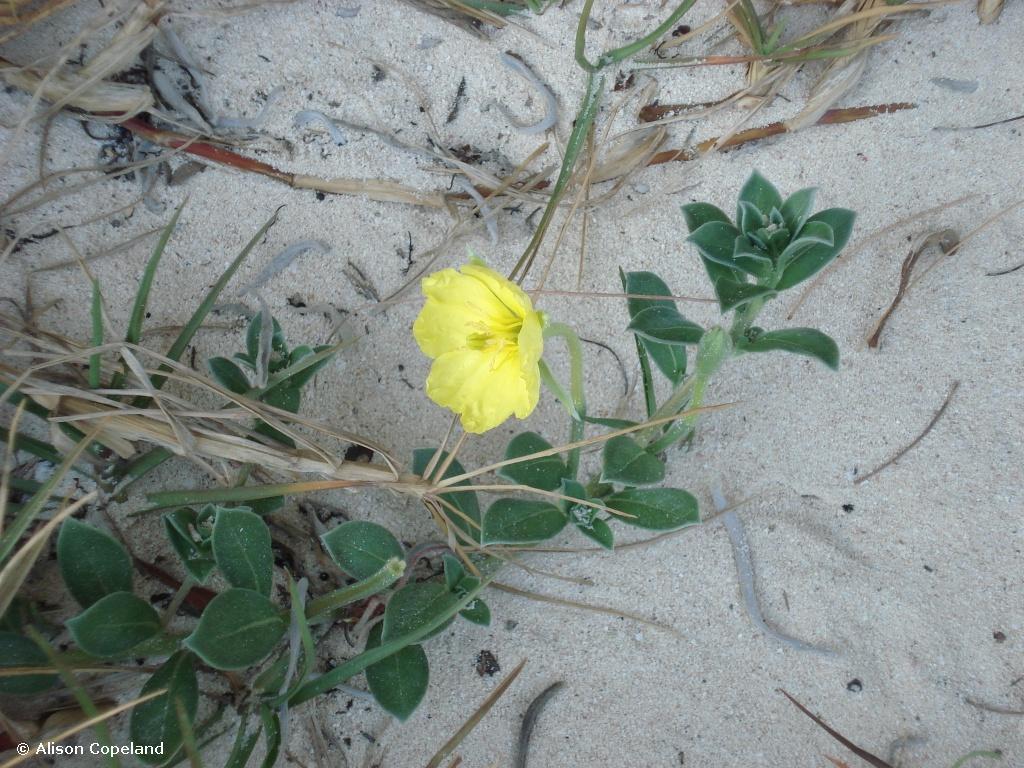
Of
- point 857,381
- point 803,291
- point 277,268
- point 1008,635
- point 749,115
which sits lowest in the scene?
point 1008,635

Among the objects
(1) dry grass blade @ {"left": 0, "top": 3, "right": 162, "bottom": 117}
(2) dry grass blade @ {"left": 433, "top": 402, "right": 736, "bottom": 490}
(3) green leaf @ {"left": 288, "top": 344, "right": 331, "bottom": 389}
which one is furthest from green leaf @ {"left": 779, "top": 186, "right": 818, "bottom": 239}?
(1) dry grass blade @ {"left": 0, "top": 3, "right": 162, "bottom": 117}

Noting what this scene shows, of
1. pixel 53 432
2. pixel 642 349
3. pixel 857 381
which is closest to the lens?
pixel 53 432

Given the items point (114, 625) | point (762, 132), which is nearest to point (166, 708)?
point (114, 625)

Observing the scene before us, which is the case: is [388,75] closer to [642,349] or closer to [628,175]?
[628,175]

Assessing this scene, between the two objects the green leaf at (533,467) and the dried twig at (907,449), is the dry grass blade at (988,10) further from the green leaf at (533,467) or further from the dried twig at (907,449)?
the green leaf at (533,467)

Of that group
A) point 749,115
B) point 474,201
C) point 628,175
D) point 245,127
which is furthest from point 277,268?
point 749,115

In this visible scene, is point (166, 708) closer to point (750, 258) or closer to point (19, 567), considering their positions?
point (19, 567)

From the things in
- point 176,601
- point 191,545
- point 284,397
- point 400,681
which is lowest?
point 400,681
